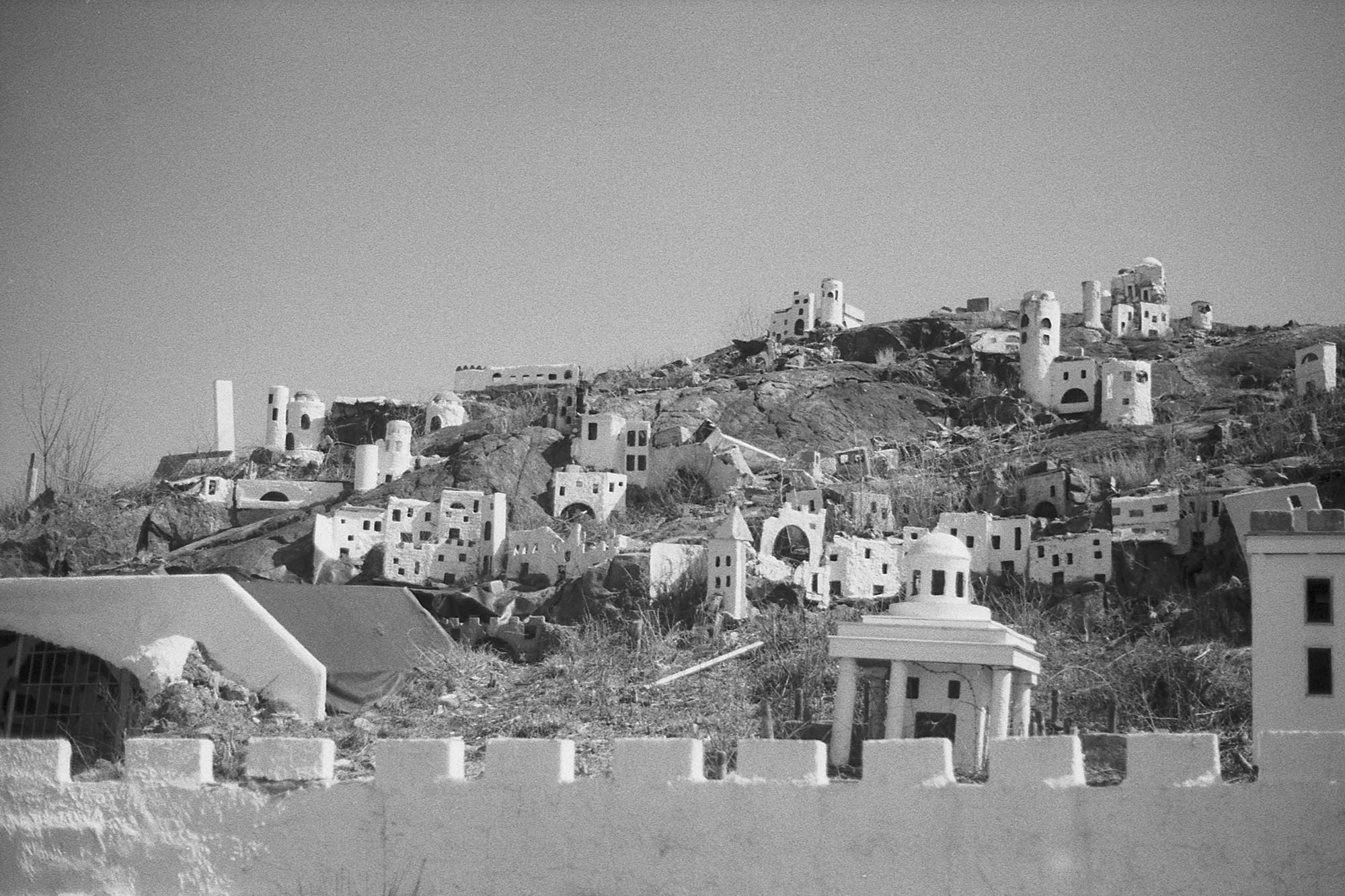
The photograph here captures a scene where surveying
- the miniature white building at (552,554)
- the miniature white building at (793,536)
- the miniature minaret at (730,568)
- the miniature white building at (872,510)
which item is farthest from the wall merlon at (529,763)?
the miniature white building at (872,510)

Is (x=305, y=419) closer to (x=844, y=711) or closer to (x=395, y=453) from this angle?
(x=395, y=453)

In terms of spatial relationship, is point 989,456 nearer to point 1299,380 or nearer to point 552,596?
point 1299,380

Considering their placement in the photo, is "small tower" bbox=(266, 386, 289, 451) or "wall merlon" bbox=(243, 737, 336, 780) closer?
"wall merlon" bbox=(243, 737, 336, 780)

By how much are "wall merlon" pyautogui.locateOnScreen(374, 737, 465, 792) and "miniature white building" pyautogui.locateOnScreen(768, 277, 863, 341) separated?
266ft

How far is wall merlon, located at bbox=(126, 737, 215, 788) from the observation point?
16.5 meters

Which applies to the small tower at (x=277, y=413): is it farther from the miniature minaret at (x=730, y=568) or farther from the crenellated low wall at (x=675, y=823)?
the crenellated low wall at (x=675, y=823)

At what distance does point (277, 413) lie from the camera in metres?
87.0

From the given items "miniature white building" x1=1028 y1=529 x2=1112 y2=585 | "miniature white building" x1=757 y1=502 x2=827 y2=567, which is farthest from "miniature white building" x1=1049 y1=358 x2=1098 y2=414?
"miniature white building" x1=1028 y1=529 x2=1112 y2=585

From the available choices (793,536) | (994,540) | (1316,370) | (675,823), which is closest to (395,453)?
(793,536)

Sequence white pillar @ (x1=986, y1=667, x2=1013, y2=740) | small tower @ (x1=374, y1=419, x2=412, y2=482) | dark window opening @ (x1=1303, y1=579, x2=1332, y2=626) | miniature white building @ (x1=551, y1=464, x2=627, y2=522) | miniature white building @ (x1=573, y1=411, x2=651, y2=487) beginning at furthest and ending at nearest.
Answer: small tower @ (x1=374, y1=419, x2=412, y2=482)
miniature white building @ (x1=573, y1=411, x2=651, y2=487)
miniature white building @ (x1=551, y1=464, x2=627, y2=522)
dark window opening @ (x1=1303, y1=579, x2=1332, y2=626)
white pillar @ (x1=986, y1=667, x2=1013, y2=740)

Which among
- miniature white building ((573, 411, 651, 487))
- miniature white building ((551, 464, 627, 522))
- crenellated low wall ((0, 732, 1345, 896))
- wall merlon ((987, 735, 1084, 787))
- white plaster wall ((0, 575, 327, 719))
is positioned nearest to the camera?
crenellated low wall ((0, 732, 1345, 896))

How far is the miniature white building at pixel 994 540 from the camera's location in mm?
50031

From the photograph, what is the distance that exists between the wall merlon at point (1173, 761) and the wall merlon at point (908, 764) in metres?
1.59

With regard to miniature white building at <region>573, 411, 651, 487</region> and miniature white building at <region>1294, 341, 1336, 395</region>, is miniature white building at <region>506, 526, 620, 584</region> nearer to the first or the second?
miniature white building at <region>573, 411, 651, 487</region>
